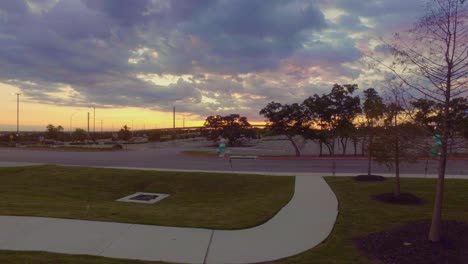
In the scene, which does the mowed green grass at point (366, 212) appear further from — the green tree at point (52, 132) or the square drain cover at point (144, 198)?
the green tree at point (52, 132)

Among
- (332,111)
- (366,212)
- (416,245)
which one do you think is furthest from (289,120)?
(416,245)

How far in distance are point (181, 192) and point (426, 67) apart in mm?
10397

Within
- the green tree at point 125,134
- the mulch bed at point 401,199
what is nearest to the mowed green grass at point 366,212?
the mulch bed at point 401,199

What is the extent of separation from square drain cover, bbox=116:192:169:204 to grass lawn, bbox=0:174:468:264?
20.4 ft

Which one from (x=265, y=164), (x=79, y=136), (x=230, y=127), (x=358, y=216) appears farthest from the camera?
(x=79, y=136)

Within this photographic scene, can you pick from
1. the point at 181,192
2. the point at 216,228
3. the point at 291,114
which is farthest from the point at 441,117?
the point at 291,114

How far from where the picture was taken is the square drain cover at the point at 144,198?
12.5 meters

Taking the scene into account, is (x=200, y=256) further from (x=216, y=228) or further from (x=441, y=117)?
(x=441, y=117)

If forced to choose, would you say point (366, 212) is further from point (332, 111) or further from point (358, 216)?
point (332, 111)

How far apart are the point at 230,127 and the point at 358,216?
180ft

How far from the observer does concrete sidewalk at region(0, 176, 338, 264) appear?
5.93 metres

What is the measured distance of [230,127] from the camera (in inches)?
2500

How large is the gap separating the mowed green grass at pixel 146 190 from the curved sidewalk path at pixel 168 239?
0.52 metres

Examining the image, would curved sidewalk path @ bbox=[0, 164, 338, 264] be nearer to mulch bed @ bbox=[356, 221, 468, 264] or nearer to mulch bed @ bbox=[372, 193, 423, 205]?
mulch bed @ bbox=[356, 221, 468, 264]
